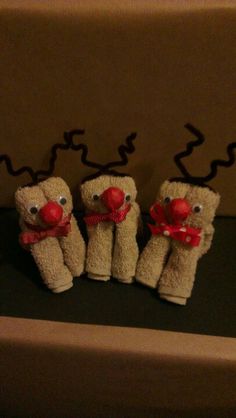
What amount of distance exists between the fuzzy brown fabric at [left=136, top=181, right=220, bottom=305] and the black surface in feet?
0.08

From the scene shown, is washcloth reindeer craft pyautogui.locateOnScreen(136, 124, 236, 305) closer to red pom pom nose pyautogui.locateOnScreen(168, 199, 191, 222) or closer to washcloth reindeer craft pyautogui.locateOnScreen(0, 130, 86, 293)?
red pom pom nose pyautogui.locateOnScreen(168, 199, 191, 222)

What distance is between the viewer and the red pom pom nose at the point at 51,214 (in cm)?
72

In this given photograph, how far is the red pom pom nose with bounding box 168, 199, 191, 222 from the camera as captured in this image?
72 centimetres

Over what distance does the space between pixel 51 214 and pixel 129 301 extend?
8.1 inches

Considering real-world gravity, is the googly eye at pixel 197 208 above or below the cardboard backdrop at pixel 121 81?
below

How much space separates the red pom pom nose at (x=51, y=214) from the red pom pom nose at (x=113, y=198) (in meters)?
0.08

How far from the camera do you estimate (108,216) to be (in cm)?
78

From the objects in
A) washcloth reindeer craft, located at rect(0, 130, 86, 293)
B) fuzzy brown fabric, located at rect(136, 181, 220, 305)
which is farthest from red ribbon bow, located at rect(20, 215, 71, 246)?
fuzzy brown fabric, located at rect(136, 181, 220, 305)

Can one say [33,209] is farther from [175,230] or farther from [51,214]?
[175,230]

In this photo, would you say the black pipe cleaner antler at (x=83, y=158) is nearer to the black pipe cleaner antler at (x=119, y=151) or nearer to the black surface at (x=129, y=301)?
the black pipe cleaner antler at (x=119, y=151)

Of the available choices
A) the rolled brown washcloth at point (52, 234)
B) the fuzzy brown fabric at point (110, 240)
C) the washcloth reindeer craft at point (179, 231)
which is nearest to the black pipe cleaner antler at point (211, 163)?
the washcloth reindeer craft at point (179, 231)

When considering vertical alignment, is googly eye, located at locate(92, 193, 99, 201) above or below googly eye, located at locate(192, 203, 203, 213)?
below

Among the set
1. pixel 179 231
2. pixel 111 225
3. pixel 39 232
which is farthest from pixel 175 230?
pixel 39 232

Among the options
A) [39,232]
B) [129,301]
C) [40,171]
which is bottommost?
[129,301]
